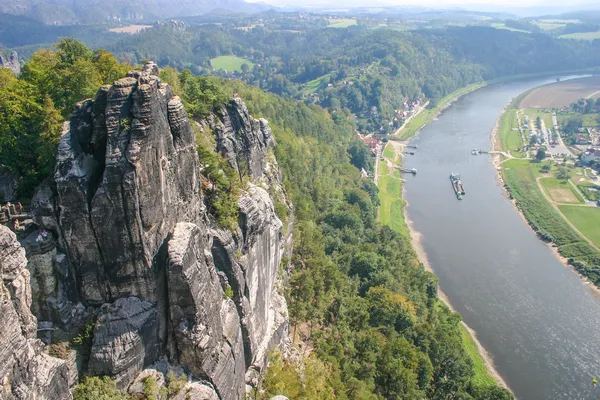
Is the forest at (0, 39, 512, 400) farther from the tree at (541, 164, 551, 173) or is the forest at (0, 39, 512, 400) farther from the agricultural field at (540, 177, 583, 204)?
the tree at (541, 164, 551, 173)

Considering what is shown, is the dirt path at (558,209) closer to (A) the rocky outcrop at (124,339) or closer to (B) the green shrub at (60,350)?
(A) the rocky outcrop at (124,339)

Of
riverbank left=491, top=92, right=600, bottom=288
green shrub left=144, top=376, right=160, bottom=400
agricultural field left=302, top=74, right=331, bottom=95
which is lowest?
riverbank left=491, top=92, right=600, bottom=288

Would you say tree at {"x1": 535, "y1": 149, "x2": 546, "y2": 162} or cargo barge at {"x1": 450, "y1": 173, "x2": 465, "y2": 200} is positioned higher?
tree at {"x1": 535, "y1": 149, "x2": 546, "y2": 162}

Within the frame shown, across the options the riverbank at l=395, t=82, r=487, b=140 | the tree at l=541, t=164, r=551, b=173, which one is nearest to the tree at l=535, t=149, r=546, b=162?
the tree at l=541, t=164, r=551, b=173

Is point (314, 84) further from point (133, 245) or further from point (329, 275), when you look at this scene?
point (133, 245)

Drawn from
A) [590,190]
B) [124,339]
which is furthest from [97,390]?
[590,190]

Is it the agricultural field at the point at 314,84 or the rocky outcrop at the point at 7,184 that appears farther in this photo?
the agricultural field at the point at 314,84

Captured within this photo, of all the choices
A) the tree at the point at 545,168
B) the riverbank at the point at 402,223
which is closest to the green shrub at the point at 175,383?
→ the riverbank at the point at 402,223
